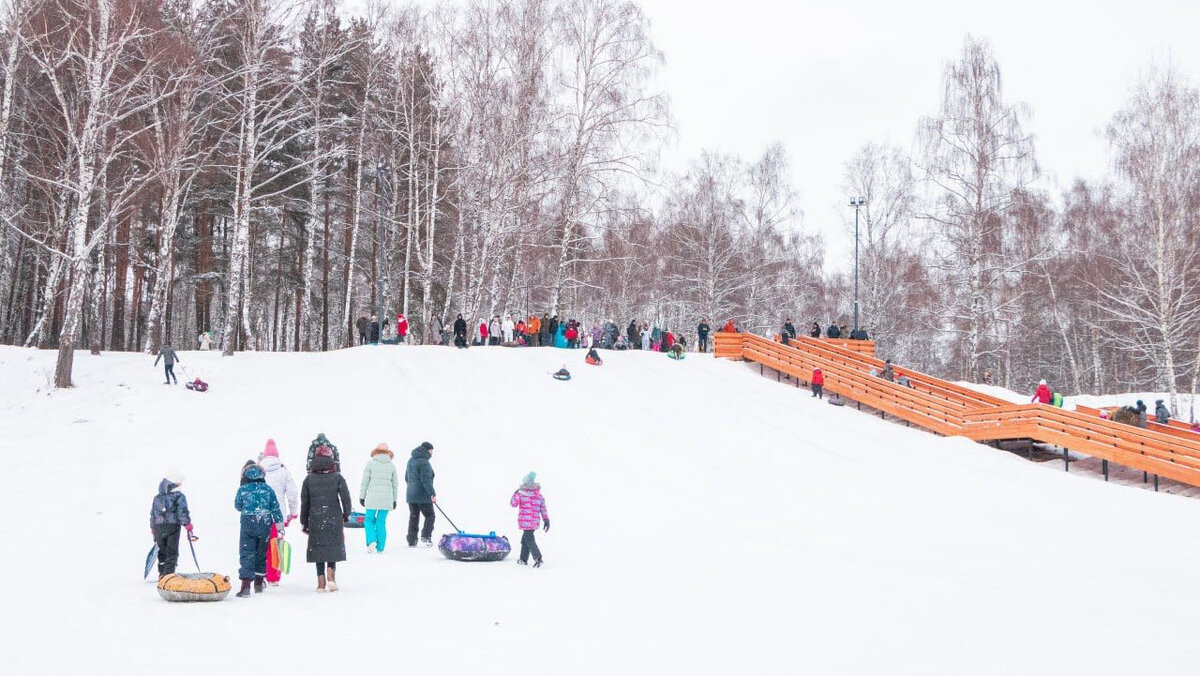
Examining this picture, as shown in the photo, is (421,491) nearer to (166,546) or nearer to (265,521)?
(265,521)

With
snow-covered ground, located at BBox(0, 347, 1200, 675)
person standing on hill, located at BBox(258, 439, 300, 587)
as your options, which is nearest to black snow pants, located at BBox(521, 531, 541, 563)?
snow-covered ground, located at BBox(0, 347, 1200, 675)

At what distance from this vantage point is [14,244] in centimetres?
3341

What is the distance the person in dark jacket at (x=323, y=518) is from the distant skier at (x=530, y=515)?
2304 millimetres

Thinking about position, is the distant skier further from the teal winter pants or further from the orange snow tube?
the orange snow tube

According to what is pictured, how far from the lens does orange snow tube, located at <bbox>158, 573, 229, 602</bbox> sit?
8.27 meters

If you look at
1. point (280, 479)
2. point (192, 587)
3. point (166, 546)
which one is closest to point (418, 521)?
point (280, 479)

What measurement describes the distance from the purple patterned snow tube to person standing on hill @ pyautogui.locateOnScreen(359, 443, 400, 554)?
92cm

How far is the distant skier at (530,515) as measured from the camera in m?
10.9

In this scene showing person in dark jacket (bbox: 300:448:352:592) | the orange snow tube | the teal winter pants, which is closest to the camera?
the orange snow tube

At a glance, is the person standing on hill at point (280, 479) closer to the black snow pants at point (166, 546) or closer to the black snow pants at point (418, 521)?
the black snow pants at point (166, 546)

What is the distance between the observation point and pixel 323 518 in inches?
360

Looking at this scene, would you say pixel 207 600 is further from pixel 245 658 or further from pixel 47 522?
pixel 47 522

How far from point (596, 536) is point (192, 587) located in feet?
19.9

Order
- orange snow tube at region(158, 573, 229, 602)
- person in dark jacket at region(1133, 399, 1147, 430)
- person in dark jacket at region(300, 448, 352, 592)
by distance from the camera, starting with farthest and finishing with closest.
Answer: person in dark jacket at region(1133, 399, 1147, 430) < person in dark jacket at region(300, 448, 352, 592) < orange snow tube at region(158, 573, 229, 602)
